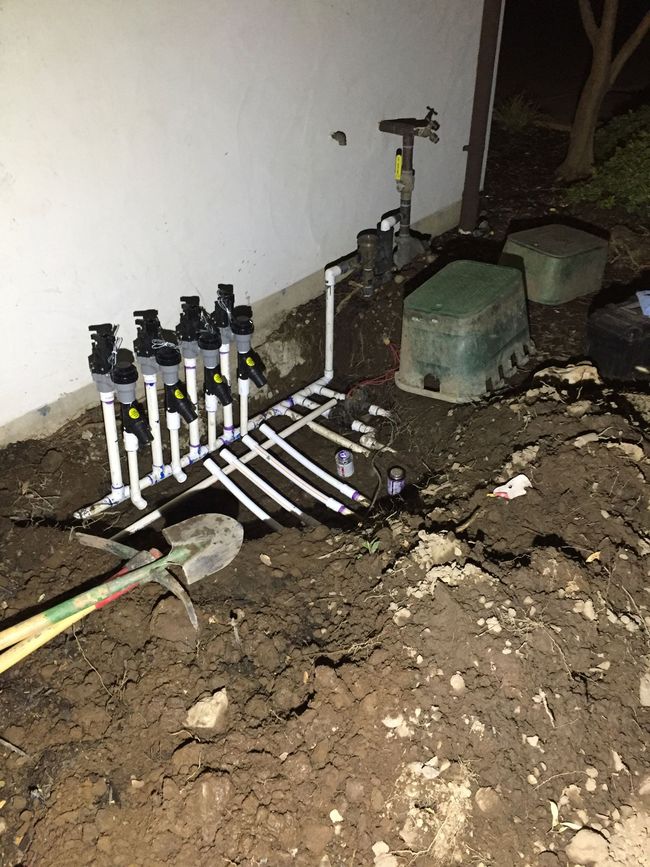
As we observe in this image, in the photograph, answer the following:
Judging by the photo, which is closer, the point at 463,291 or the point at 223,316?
the point at 223,316

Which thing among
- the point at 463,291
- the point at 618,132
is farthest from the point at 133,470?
the point at 618,132

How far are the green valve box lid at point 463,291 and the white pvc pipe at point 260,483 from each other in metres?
1.39

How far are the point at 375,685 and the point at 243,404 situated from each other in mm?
2124

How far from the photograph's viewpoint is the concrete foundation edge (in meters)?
3.89

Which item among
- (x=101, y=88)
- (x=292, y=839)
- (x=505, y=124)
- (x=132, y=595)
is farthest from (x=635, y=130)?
(x=292, y=839)

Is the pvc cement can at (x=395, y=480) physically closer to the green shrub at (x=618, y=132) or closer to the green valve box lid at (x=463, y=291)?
the green valve box lid at (x=463, y=291)

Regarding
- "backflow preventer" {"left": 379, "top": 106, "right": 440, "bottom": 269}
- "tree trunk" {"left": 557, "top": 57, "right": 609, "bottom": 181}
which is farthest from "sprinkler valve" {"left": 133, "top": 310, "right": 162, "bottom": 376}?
"tree trunk" {"left": 557, "top": 57, "right": 609, "bottom": 181}

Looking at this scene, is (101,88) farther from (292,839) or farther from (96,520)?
(292,839)

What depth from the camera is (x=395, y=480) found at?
4051 millimetres

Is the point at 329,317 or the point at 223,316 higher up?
the point at 223,316

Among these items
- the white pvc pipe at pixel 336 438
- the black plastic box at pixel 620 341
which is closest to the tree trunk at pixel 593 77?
the black plastic box at pixel 620 341

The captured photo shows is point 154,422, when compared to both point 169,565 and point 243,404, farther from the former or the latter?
point 169,565

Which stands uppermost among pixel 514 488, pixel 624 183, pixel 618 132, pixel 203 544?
pixel 618 132

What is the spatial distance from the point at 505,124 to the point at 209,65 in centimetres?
618
